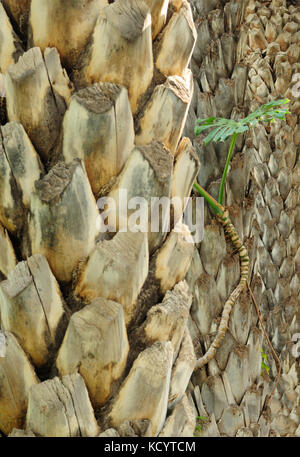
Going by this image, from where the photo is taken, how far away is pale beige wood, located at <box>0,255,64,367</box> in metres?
0.64

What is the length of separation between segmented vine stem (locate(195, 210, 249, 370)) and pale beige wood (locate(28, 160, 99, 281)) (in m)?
0.81

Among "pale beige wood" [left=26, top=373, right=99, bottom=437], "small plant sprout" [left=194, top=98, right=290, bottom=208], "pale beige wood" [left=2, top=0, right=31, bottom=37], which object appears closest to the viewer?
"pale beige wood" [left=26, top=373, right=99, bottom=437]

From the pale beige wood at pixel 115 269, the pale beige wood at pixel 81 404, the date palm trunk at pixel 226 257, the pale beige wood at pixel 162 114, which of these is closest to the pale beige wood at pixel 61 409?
the pale beige wood at pixel 81 404

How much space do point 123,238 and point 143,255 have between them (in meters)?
0.03

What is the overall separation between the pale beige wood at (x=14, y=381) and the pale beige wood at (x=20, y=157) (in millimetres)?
177

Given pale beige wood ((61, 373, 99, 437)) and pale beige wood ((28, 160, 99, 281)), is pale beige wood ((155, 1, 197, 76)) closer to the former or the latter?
pale beige wood ((28, 160, 99, 281))

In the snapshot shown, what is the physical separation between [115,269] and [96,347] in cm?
9

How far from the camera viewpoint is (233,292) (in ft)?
4.75

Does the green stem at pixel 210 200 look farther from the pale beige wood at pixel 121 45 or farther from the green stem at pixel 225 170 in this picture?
the pale beige wood at pixel 121 45

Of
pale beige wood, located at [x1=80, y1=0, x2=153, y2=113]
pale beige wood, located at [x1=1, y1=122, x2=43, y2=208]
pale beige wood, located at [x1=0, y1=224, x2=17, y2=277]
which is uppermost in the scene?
pale beige wood, located at [x1=80, y1=0, x2=153, y2=113]

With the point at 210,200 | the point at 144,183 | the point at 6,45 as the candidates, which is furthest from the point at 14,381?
the point at 210,200

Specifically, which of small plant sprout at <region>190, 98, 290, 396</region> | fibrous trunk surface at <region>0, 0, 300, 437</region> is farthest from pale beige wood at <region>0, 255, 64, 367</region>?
small plant sprout at <region>190, 98, 290, 396</region>
